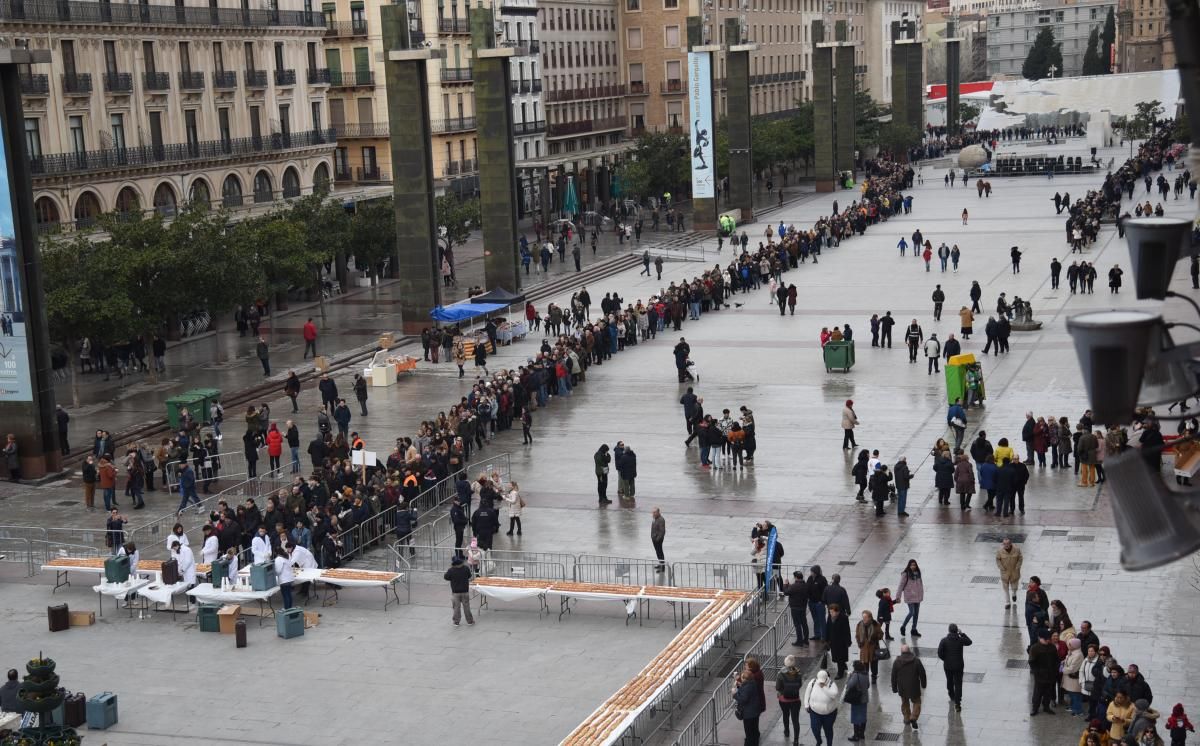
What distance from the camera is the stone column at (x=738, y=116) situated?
82.2m

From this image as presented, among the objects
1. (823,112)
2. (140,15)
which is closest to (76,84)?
(140,15)

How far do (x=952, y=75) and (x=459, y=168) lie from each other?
69272mm

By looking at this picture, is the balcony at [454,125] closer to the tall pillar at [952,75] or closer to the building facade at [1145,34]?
the tall pillar at [952,75]

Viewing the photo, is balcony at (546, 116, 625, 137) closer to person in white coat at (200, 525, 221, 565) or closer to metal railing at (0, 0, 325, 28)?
metal railing at (0, 0, 325, 28)

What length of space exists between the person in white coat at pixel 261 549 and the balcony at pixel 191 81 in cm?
3461

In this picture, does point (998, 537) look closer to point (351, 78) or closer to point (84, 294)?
point (84, 294)

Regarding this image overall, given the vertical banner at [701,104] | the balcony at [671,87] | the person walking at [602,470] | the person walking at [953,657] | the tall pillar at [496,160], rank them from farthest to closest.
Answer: the balcony at [671,87] → the vertical banner at [701,104] → the tall pillar at [496,160] → the person walking at [602,470] → the person walking at [953,657]

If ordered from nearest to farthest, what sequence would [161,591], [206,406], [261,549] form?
[161,591], [261,549], [206,406]

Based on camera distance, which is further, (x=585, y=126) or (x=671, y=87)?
(x=671, y=87)

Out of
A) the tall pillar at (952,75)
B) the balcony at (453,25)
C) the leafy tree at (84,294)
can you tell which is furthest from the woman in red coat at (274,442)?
the tall pillar at (952,75)

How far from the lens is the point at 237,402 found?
139 feet

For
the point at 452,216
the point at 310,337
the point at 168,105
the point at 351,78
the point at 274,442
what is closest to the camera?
the point at 274,442

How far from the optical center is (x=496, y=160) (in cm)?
5812

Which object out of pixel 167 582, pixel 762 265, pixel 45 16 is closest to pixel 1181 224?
pixel 167 582
